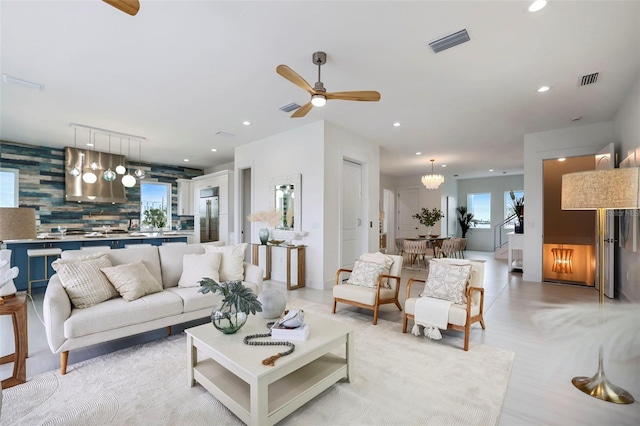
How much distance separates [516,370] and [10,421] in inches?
147

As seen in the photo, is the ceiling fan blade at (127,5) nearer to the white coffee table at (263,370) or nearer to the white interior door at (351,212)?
the white coffee table at (263,370)

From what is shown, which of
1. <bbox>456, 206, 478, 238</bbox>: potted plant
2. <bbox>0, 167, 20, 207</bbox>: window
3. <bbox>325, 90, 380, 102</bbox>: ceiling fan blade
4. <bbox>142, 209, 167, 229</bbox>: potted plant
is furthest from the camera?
<bbox>456, 206, 478, 238</bbox>: potted plant

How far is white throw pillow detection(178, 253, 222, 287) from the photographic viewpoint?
3.47 m

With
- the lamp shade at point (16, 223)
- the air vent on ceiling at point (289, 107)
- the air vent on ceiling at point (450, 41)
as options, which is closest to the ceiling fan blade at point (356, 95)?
the air vent on ceiling at point (450, 41)

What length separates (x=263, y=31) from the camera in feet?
8.96

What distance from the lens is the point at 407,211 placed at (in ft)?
39.2

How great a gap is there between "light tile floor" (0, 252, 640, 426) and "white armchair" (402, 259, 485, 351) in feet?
0.92

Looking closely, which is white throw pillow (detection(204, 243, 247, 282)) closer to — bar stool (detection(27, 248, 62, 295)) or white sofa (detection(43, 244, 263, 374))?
white sofa (detection(43, 244, 263, 374))

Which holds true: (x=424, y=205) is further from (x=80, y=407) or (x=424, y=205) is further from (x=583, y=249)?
(x=80, y=407)

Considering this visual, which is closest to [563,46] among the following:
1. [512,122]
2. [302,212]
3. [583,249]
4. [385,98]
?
[385,98]

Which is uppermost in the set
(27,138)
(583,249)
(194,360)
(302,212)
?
(27,138)

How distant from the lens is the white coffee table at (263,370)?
1.73 meters

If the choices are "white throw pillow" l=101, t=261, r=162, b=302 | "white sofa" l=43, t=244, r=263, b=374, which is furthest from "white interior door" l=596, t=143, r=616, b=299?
"white throw pillow" l=101, t=261, r=162, b=302

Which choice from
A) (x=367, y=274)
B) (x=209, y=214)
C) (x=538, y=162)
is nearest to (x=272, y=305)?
(x=367, y=274)
